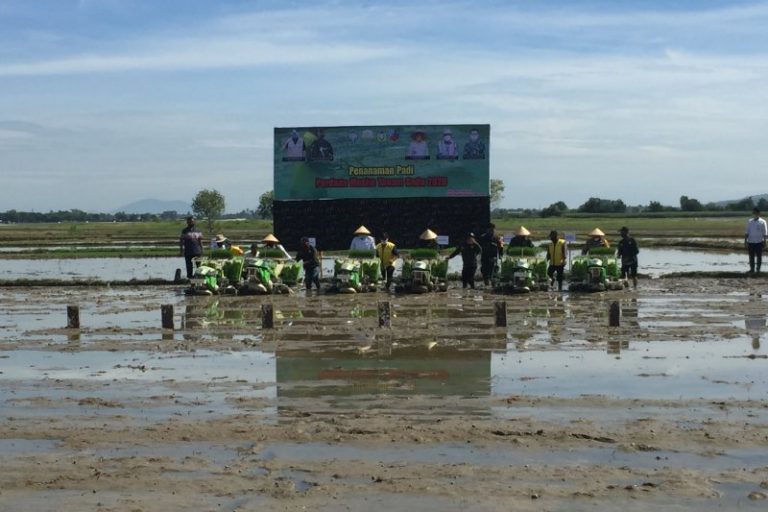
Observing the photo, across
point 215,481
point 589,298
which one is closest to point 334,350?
point 215,481

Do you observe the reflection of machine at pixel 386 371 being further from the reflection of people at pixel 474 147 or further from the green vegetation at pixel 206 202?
the green vegetation at pixel 206 202

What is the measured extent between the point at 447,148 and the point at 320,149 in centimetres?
448

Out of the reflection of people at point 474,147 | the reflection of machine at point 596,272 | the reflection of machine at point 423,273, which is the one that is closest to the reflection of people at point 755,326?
the reflection of machine at point 596,272

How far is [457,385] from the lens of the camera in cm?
1247

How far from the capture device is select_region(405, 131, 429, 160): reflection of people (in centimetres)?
3684

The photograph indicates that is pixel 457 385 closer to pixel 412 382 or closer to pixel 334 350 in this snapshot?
pixel 412 382

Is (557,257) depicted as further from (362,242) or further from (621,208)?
(621,208)

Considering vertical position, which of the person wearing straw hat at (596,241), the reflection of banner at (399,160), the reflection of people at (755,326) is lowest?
the reflection of people at (755,326)

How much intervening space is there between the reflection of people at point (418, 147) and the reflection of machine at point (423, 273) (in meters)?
10.8

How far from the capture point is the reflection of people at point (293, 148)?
37031 mm

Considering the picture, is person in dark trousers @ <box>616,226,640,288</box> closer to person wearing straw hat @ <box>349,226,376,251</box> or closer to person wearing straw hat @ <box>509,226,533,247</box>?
person wearing straw hat @ <box>509,226,533,247</box>

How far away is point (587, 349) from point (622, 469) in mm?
6775

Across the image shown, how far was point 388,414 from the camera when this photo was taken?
10766 millimetres

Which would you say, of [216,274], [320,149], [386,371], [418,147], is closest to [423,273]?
[216,274]
